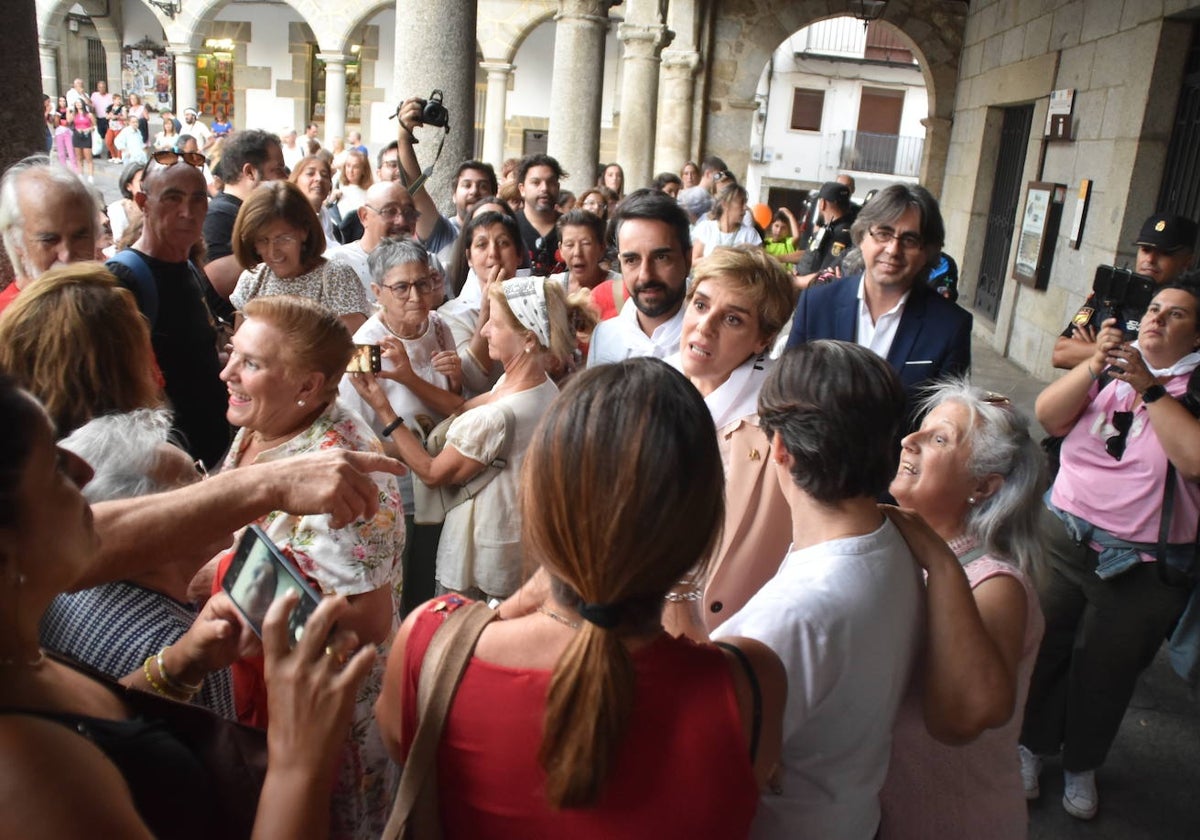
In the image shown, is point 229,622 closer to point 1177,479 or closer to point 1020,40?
point 1177,479

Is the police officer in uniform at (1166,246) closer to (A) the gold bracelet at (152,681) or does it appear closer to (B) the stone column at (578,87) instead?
(A) the gold bracelet at (152,681)

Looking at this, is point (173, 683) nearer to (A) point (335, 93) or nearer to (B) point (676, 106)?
(B) point (676, 106)

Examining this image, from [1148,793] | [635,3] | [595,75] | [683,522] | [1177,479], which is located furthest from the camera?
[635,3]

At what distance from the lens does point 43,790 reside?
82 cm

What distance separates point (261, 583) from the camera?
1.12 metres

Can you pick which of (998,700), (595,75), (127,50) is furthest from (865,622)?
(127,50)

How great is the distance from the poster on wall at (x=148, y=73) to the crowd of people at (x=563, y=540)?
2636 cm

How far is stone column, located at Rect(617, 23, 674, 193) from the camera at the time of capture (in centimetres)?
1145

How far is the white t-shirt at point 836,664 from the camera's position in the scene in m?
1.28

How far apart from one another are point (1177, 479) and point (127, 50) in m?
29.7

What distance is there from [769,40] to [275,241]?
45.7 ft

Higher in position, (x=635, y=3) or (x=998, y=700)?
(x=635, y=3)

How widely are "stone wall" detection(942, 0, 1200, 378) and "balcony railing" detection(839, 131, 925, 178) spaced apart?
21.4 meters

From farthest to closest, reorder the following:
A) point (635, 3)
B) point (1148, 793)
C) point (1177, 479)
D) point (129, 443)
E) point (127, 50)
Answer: point (127, 50), point (635, 3), point (1148, 793), point (1177, 479), point (129, 443)
